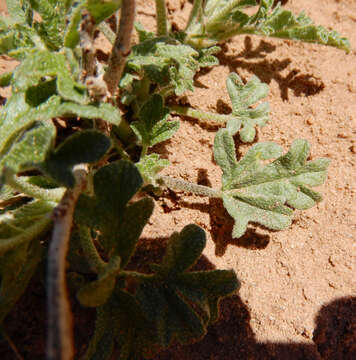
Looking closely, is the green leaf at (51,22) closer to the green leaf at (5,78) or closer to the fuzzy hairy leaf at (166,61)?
the green leaf at (5,78)

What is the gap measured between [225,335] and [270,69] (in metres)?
1.88

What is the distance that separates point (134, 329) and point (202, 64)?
1.56 metres

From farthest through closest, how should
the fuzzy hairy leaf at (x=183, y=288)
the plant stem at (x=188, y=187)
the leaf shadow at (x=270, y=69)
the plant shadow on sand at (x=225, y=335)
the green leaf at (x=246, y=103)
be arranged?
the leaf shadow at (x=270, y=69) → the green leaf at (x=246, y=103) → the plant stem at (x=188, y=187) → the plant shadow on sand at (x=225, y=335) → the fuzzy hairy leaf at (x=183, y=288)

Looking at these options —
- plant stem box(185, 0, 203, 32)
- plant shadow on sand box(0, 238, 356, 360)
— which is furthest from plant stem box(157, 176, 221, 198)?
plant stem box(185, 0, 203, 32)

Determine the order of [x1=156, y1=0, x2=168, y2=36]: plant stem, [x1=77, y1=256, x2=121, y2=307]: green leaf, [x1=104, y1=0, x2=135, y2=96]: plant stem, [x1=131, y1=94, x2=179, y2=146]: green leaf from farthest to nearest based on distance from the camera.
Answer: [x1=156, y1=0, x2=168, y2=36]: plant stem, [x1=131, y1=94, x2=179, y2=146]: green leaf, [x1=104, y1=0, x2=135, y2=96]: plant stem, [x1=77, y1=256, x2=121, y2=307]: green leaf

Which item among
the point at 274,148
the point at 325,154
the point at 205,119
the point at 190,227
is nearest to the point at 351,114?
the point at 325,154

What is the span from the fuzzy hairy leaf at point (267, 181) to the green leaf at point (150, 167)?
38 cm

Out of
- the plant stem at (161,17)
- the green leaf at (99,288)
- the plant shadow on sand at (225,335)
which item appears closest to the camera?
the green leaf at (99,288)

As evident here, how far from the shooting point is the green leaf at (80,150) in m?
1.28

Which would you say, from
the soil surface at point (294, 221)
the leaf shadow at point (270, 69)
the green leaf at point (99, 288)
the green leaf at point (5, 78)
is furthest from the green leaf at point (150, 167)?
the leaf shadow at point (270, 69)

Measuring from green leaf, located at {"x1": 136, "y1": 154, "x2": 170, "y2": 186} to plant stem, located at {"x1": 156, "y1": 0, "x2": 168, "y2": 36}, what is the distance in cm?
92

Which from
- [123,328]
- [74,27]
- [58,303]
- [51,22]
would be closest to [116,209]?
[123,328]

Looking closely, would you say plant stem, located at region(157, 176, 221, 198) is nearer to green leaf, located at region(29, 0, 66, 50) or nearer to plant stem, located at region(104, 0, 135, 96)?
plant stem, located at region(104, 0, 135, 96)

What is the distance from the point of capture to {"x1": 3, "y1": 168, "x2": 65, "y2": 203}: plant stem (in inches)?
50.6
